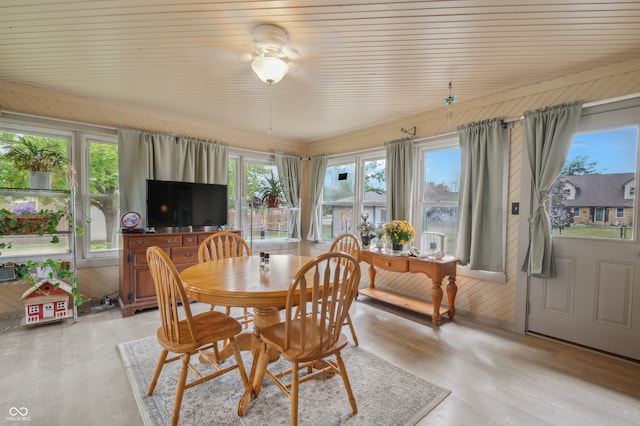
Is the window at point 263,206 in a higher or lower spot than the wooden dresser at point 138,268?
higher

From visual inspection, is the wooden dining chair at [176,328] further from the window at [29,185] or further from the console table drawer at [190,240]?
the window at [29,185]

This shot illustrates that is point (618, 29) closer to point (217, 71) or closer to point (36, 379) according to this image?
point (217, 71)

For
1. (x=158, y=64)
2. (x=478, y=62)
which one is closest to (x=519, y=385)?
(x=478, y=62)

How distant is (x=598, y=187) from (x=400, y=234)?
6.11 ft

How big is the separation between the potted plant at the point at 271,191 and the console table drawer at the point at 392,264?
6.19 ft

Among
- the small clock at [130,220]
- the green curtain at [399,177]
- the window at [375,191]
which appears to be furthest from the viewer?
the window at [375,191]

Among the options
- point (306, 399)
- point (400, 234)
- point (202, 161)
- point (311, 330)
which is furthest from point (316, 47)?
point (202, 161)

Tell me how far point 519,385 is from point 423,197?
227cm

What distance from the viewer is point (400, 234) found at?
3516mm

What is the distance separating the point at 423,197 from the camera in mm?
3785

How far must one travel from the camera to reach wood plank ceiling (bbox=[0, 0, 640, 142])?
177 cm

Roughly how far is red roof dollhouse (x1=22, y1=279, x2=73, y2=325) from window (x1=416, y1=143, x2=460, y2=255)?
4.09 meters

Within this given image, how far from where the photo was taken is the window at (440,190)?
3.50 metres

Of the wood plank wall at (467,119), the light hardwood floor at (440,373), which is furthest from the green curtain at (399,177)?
the light hardwood floor at (440,373)
